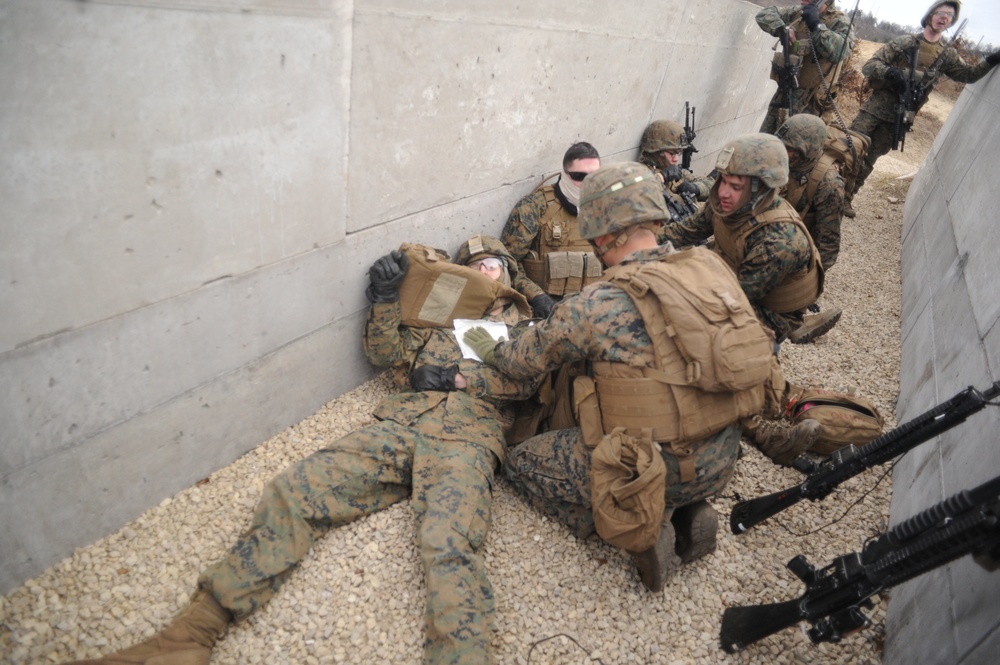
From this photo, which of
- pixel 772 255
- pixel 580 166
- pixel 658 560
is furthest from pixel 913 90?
pixel 658 560

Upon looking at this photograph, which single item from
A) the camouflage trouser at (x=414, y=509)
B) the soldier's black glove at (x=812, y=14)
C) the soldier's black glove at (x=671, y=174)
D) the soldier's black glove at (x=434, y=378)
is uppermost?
the soldier's black glove at (x=812, y=14)

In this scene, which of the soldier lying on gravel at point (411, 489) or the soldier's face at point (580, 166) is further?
the soldier's face at point (580, 166)

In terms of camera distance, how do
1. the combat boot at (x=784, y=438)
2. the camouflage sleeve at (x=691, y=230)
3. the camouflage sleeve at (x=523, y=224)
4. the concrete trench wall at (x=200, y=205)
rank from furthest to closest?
the camouflage sleeve at (x=691, y=230) → the camouflage sleeve at (x=523, y=224) → the combat boot at (x=784, y=438) → the concrete trench wall at (x=200, y=205)

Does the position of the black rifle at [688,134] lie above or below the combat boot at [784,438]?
above

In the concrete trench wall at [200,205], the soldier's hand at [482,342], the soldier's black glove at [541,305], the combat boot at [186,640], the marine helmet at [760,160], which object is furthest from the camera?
the soldier's black glove at [541,305]

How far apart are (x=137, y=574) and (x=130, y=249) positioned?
1264 millimetres

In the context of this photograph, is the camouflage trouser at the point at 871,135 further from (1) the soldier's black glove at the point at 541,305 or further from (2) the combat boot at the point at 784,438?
(1) the soldier's black glove at the point at 541,305

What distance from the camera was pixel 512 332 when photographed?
338 centimetres

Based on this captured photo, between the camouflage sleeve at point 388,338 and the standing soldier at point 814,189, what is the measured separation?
295 cm

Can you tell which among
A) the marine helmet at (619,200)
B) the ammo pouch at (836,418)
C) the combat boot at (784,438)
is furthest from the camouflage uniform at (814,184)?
the marine helmet at (619,200)

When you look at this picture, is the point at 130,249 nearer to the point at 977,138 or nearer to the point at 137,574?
the point at 137,574

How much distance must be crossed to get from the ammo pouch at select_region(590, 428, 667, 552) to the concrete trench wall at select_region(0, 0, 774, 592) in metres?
1.59

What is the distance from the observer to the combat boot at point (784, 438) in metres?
3.33

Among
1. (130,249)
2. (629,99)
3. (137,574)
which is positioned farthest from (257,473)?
(629,99)
